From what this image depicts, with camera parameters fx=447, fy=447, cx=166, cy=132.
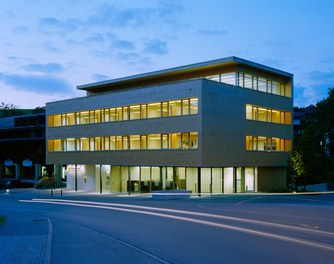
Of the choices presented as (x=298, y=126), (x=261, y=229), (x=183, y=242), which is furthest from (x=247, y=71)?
(x=298, y=126)

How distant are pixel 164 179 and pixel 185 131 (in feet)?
19.5

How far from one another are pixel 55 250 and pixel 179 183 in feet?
102

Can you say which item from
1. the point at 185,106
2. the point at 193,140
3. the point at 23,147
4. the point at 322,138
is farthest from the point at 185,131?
the point at 23,147

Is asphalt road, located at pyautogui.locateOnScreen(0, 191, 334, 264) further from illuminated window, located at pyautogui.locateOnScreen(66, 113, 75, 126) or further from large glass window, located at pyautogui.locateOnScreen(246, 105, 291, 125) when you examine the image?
illuminated window, located at pyautogui.locateOnScreen(66, 113, 75, 126)

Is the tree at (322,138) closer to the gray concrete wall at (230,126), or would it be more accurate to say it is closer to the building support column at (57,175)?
the gray concrete wall at (230,126)

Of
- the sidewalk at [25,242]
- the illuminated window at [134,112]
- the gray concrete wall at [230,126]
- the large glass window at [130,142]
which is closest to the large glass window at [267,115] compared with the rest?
the gray concrete wall at [230,126]

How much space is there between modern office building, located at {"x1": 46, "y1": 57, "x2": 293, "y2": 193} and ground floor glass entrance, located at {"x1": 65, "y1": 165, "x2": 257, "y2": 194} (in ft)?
0.33

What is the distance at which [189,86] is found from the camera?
4225 centimetres

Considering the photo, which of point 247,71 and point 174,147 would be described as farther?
point 247,71

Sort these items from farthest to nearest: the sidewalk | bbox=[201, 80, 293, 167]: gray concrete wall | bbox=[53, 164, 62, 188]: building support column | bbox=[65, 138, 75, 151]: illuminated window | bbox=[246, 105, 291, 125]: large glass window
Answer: bbox=[53, 164, 62, 188]: building support column < bbox=[65, 138, 75, 151]: illuminated window < bbox=[246, 105, 291, 125]: large glass window < bbox=[201, 80, 293, 167]: gray concrete wall < the sidewalk

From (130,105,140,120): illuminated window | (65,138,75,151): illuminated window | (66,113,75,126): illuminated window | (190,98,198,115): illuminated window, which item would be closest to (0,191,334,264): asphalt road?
(190,98,198,115): illuminated window

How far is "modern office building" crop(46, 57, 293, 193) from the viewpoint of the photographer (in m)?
42.7

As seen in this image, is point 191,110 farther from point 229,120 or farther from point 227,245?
point 227,245

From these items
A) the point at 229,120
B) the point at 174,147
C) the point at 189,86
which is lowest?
the point at 174,147
